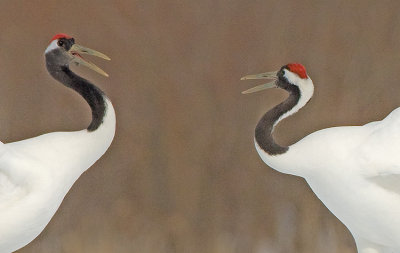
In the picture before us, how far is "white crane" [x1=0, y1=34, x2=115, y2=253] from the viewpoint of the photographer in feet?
4.70

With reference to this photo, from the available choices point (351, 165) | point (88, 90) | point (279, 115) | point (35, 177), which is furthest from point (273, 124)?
point (35, 177)

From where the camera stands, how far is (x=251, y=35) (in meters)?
1.96

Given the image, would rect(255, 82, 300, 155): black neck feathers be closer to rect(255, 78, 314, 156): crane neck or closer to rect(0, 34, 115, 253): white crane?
rect(255, 78, 314, 156): crane neck

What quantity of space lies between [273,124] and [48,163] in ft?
1.56

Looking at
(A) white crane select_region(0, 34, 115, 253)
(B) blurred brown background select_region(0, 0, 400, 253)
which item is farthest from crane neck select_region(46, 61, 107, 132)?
(B) blurred brown background select_region(0, 0, 400, 253)

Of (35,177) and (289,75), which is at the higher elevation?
(289,75)

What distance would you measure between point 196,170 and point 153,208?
16 cm

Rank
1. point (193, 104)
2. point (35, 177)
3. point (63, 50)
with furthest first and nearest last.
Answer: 1. point (193, 104)
2. point (63, 50)
3. point (35, 177)

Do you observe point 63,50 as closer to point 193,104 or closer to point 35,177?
point 35,177

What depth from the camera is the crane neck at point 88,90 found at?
60.9 inches

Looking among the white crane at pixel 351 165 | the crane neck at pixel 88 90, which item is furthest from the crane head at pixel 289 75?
the crane neck at pixel 88 90

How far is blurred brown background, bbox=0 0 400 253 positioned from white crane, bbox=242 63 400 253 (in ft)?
1.25

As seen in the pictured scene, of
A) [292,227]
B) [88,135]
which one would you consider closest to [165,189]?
[292,227]

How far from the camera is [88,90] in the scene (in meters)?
1.55
